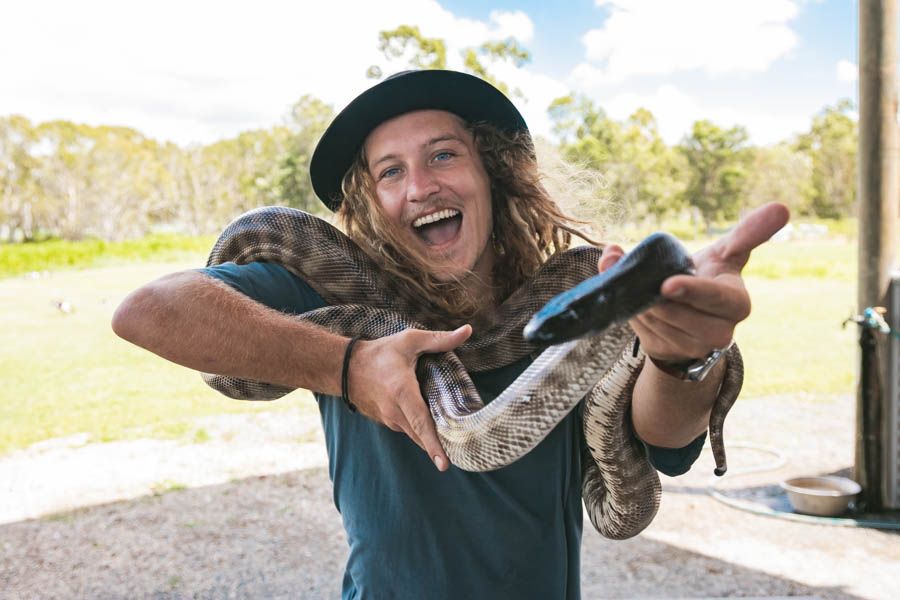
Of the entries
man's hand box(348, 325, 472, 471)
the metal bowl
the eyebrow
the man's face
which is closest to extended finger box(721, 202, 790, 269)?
man's hand box(348, 325, 472, 471)

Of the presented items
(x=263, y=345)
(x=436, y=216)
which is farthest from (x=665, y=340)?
(x=436, y=216)

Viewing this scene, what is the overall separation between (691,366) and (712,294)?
331 millimetres

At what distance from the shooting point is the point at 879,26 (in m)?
5.89

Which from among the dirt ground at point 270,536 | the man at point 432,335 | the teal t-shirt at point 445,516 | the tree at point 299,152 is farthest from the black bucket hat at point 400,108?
the tree at point 299,152

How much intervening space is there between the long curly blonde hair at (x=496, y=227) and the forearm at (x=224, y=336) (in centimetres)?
59

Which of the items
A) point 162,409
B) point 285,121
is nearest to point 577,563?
point 162,409

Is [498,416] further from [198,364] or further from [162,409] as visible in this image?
[162,409]

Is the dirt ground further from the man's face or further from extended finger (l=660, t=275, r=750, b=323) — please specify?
Answer: extended finger (l=660, t=275, r=750, b=323)

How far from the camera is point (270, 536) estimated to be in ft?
20.8

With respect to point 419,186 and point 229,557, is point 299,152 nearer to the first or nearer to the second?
Answer: point 229,557

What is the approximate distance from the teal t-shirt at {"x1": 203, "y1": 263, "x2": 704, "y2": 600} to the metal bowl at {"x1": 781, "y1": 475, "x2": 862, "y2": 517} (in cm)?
474

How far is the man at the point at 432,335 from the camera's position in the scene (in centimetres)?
180

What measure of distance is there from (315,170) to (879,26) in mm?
5208

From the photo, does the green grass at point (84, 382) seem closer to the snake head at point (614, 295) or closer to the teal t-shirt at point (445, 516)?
the teal t-shirt at point (445, 516)
